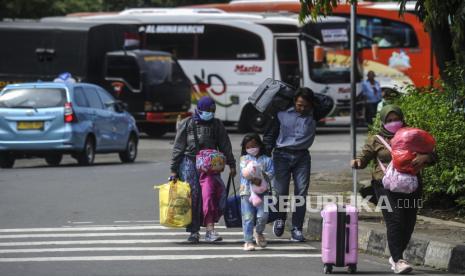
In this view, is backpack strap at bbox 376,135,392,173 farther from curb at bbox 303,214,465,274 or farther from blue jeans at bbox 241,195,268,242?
blue jeans at bbox 241,195,268,242

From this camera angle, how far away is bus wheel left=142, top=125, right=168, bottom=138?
35.8 m

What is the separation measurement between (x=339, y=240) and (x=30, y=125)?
13586 millimetres

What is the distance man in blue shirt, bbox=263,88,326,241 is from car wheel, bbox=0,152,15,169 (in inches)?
473

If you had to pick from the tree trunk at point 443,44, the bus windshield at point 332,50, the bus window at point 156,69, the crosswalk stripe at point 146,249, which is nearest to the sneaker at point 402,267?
the crosswalk stripe at point 146,249

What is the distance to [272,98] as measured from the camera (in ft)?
41.6

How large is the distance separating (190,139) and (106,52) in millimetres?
22175

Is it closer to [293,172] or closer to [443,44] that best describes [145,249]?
[293,172]

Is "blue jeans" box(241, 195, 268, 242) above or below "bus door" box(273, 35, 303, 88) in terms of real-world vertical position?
below

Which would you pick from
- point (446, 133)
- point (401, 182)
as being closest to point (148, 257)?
point (401, 182)

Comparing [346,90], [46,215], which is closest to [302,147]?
[46,215]

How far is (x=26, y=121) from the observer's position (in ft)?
76.0

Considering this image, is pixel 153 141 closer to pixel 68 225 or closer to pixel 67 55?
pixel 67 55

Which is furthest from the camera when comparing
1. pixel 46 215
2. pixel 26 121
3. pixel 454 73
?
pixel 26 121

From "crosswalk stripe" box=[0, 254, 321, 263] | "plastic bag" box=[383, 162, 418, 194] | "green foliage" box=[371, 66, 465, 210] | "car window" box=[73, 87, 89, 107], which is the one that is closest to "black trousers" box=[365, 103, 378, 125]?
"car window" box=[73, 87, 89, 107]
